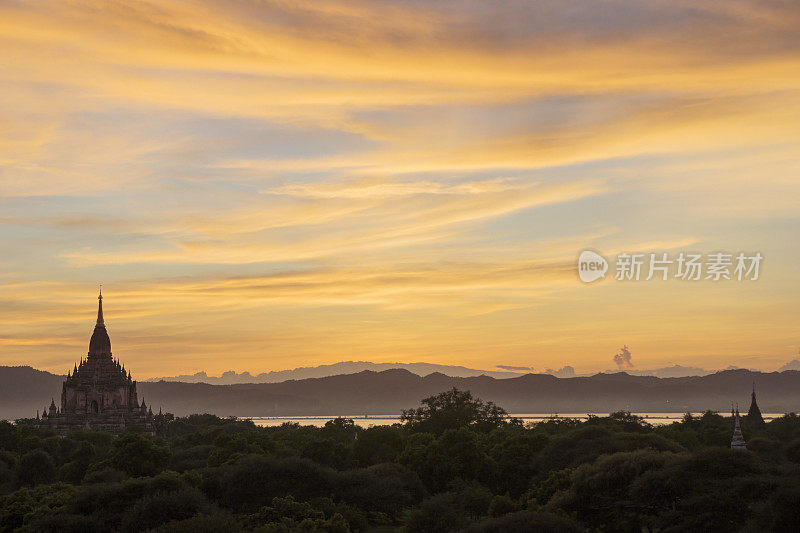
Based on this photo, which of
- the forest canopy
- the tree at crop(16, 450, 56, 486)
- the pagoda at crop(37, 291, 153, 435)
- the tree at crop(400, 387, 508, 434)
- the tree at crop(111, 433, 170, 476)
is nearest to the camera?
the forest canopy

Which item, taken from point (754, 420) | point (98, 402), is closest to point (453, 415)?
point (754, 420)

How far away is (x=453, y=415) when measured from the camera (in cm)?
14425

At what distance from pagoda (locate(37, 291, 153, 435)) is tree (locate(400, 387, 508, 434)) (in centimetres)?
6519

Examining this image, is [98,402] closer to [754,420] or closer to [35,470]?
[35,470]

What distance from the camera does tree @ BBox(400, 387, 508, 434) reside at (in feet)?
468

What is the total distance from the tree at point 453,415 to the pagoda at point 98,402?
214 feet

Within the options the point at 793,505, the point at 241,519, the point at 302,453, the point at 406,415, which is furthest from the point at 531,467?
the point at 406,415

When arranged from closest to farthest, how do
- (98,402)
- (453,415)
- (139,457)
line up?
(139,457) < (453,415) < (98,402)

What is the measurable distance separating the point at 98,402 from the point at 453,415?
82.9 meters

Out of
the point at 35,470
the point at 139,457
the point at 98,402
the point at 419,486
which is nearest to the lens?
the point at 419,486

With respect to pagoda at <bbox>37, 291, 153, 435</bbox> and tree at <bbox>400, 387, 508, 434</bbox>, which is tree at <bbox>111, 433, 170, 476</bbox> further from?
pagoda at <bbox>37, 291, 153, 435</bbox>

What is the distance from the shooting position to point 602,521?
6606 centimetres

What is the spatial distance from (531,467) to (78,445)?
68.5 metres

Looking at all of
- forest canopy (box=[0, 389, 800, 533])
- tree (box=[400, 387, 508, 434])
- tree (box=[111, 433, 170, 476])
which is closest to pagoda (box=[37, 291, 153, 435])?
forest canopy (box=[0, 389, 800, 533])
